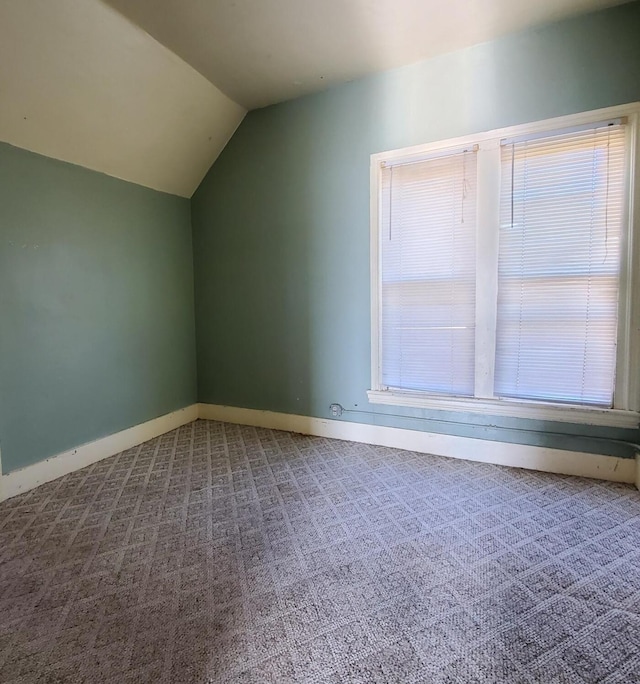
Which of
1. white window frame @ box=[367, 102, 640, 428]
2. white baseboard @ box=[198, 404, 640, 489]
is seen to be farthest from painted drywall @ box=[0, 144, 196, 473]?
white window frame @ box=[367, 102, 640, 428]

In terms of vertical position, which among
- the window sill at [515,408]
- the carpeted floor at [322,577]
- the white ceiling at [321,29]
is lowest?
the carpeted floor at [322,577]

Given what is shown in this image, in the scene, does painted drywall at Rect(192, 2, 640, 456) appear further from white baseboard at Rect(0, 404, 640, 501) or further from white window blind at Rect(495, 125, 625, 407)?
white window blind at Rect(495, 125, 625, 407)

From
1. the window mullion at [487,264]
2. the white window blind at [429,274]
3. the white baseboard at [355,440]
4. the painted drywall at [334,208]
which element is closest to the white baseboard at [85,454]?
the white baseboard at [355,440]

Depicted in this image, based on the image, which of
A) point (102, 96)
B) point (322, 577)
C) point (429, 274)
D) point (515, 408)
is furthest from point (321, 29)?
point (322, 577)

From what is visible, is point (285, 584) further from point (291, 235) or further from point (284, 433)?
point (291, 235)

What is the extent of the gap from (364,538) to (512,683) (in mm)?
723

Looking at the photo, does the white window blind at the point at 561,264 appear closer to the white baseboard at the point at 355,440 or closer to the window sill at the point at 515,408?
the window sill at the point at 515,408

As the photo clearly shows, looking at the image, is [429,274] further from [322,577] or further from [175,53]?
[175,53]

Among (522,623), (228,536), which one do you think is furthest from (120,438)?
(522,623)

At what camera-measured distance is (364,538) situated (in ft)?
5.45

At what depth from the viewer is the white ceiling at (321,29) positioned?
6.22 ft

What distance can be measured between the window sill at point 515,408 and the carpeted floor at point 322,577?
13.6 inches

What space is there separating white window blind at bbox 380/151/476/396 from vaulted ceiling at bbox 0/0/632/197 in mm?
663

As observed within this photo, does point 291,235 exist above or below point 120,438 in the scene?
above
